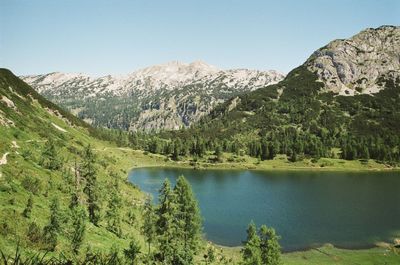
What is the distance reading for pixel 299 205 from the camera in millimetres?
126250

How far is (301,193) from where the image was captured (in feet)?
484

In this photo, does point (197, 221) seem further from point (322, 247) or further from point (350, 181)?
point (350, 181)

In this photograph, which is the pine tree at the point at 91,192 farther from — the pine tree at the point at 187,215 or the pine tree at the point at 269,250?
the pine tree at the point at 269,250

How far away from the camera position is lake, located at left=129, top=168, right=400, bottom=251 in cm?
9112

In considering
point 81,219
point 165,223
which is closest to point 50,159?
point 165,223

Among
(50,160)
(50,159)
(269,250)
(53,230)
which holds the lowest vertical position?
(269,250)

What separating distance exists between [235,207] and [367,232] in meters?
41.3

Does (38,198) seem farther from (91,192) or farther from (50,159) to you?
(50,159)

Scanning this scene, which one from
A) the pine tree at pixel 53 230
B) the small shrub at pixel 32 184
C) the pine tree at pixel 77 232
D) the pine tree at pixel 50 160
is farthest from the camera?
the pine tree at pixel 50 160

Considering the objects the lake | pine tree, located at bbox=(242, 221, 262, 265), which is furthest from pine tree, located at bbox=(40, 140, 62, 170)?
pine tree, located at bbox=(242, 221, 262, 265)

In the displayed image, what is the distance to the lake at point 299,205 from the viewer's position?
91125 millimetres

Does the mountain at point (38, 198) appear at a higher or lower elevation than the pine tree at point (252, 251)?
higher

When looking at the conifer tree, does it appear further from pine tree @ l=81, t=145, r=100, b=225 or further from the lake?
the lake

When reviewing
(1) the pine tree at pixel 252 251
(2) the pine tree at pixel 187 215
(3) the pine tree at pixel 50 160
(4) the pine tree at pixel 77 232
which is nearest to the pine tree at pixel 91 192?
(2) the pine tree at pixel 187 215
